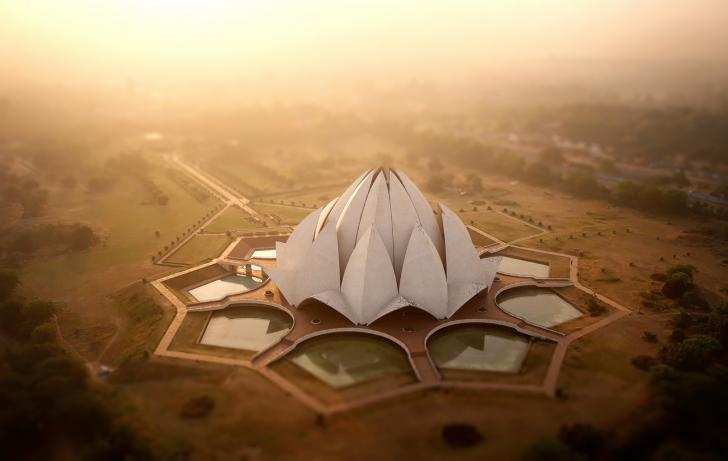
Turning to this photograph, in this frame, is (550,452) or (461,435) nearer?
(550,452)

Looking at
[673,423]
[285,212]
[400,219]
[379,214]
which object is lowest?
[673,423]

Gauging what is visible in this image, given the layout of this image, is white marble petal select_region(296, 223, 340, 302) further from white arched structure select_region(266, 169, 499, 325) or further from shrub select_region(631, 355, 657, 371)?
shrub select_region(631, 355, 657, 371)

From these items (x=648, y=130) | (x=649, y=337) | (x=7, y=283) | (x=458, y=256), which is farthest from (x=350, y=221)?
(x=648, y=130)

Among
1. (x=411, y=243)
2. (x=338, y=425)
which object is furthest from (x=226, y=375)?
(x=411, y=243)

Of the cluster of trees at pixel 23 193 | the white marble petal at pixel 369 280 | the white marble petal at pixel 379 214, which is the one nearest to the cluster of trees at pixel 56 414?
the white marble petal at pixel 369 280

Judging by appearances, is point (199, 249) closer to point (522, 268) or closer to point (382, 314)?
point (382, 314)

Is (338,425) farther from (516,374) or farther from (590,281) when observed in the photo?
(590,281)

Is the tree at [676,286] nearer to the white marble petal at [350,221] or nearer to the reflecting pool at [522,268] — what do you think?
the reflecting pool at [522,268]
